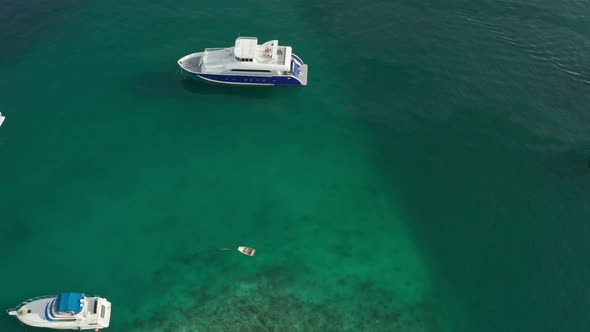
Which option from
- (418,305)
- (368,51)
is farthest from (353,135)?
(418,305)

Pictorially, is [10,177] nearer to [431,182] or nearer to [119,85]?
[119,85]

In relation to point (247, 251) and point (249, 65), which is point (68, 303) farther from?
point (249, 65)

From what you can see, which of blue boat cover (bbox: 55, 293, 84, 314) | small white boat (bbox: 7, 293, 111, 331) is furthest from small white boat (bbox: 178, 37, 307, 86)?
blue boat cover (bbox: 55, 293, 84, 314)

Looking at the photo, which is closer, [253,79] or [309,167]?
[309,167]

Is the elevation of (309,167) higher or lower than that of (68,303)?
higher

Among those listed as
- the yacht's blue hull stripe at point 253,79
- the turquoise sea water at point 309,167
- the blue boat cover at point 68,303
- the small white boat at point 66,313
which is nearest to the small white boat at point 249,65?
the yacht's blue hull stripe at point 253,79

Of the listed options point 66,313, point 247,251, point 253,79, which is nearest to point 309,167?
point 247,251

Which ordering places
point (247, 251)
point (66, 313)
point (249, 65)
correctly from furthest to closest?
point (249, 65)
point (247, 251)
point (66, 313)

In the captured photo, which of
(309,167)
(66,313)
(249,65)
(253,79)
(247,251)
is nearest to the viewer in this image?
(66,313)
